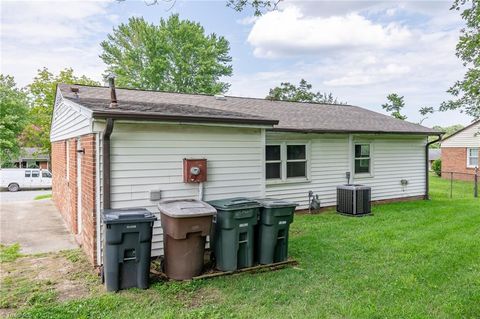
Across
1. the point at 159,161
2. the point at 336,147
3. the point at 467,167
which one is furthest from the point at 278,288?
the point at 467,167

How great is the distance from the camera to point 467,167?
22312 millimetres

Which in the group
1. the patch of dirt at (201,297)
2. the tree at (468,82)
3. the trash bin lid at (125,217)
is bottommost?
the patch of dirt at (201,297)

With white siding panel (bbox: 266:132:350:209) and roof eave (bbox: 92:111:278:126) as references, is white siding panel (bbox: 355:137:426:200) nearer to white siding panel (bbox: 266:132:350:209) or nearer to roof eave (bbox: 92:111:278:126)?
white siding panel (bbox: 266:132:350:209)

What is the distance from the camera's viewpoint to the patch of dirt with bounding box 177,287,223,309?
4109 millimetres

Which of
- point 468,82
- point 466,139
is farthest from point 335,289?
point 466,139

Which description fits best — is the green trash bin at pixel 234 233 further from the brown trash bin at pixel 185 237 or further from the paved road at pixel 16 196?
the paved road at pixel 16 196

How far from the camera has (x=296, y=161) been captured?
9.77m

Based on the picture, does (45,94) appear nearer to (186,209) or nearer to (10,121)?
(10,121)

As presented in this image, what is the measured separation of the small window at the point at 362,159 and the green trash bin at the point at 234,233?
22.3 ft

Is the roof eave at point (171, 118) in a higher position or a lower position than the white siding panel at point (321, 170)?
higher

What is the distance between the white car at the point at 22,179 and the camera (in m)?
21.4

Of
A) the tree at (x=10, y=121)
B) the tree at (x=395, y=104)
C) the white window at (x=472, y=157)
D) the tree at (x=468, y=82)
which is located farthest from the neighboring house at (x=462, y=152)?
the tree at (x=10, y=121)

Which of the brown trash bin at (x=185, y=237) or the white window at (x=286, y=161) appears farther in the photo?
the white window at (x=286, y=161)

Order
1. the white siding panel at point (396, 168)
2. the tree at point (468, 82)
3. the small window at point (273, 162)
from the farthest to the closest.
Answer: the tree at point (468, 82) < the white siding panel at point (396, 168) < the small window at point (273, 162)
